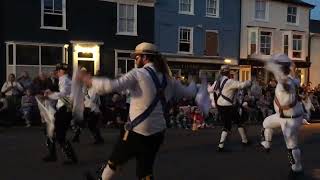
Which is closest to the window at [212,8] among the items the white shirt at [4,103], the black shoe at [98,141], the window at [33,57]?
the window at [33,57]

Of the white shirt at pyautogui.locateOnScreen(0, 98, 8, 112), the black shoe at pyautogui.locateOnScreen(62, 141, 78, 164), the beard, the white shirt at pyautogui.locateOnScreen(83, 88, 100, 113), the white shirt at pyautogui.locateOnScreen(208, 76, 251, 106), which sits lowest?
the black shoe at pyautogui.locateOnScreen(62, 141, 78, 164)

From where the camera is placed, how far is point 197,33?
122ft

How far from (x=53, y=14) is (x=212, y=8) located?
39.0 ft

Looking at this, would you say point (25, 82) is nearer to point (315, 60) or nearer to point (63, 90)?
point (63, 90)

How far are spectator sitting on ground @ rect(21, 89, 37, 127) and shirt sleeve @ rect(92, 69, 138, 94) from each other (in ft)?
42.6

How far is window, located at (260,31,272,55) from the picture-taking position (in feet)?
135

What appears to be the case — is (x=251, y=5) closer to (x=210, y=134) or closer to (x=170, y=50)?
(x=170, y=50)

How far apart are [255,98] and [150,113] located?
18269 millimetres

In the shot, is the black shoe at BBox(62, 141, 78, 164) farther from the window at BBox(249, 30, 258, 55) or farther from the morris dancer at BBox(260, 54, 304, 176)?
the window at BBox(249, 30, 258, 55)

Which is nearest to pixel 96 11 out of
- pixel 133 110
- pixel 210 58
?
pixel 210 58

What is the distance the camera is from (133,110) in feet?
21.6

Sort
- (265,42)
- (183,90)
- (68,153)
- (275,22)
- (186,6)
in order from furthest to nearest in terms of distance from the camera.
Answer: (275,22) < (265,42) < (186,6) < (68,153) < (183,90)

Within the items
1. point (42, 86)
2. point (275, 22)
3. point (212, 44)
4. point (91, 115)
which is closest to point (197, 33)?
point (212, 44)

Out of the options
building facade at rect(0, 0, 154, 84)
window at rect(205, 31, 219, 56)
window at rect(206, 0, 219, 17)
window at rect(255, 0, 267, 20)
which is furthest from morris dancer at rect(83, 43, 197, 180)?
window at rect(255, 0, 267, 20)
